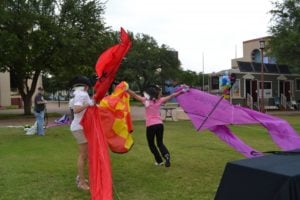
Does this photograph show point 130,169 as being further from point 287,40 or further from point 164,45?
point 164,45

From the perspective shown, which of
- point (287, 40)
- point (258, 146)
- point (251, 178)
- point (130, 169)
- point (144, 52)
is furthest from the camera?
point (144, 52)

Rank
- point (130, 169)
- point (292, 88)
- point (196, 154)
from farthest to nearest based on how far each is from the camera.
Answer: point (292, 88)
point (196, 154)
point (130, 169)

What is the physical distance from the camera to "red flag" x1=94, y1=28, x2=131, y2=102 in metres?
6.99

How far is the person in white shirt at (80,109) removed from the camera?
719 cm

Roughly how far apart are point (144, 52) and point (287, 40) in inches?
1260

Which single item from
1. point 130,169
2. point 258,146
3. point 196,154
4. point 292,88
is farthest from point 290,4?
point 130,169

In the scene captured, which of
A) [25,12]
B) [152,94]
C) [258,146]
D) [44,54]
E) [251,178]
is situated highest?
[25,12]

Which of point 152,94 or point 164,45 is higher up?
point 164,45

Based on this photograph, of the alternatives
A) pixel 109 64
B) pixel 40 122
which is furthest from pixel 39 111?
pixel 109 64

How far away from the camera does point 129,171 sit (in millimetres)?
8977

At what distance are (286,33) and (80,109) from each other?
2756cm

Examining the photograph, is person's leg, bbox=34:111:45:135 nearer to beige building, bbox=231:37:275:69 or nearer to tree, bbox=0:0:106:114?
tree, bbox=0:0:106:114

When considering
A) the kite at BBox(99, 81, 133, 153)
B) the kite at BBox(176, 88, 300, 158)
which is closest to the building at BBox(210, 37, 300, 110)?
the kite at BBox(176, 88, 300, 158)

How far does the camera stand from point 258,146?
41.7ft
